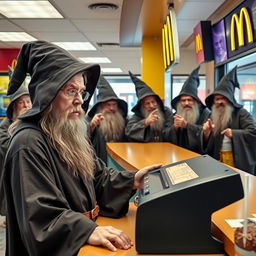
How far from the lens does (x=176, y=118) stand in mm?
3504

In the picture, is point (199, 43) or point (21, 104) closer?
point (21, 104)

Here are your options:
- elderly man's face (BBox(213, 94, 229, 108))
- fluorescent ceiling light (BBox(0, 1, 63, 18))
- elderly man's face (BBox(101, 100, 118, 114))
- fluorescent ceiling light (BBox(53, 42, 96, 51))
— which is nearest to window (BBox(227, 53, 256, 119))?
elderly man's face (BBox(213, 94, 229, 108))

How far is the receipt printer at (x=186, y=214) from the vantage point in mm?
874

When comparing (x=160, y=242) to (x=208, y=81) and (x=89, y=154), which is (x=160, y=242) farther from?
(x=208, y=81)

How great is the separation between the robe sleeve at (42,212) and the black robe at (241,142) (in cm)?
236

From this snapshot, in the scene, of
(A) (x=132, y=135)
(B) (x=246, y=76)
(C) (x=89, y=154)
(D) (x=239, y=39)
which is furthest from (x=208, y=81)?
(C) (x=89, y=154)

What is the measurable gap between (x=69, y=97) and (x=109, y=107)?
2.64 meters

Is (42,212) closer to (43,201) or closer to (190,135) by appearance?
(43,201)

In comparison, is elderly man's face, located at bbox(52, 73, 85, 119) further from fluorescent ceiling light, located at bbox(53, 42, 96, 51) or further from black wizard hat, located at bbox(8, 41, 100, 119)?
fluorescent ceiling light, located at bbox(53, 42, 96, 51)

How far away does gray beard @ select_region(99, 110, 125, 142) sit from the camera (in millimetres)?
3803

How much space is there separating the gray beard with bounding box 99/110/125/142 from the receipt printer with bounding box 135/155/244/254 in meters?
2.90

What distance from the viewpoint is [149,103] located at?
12.8ft

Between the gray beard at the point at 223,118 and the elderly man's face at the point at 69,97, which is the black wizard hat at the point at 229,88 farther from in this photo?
the elderly man's face at the point at 69,97

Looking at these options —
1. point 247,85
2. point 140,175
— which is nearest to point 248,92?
point 247,85
